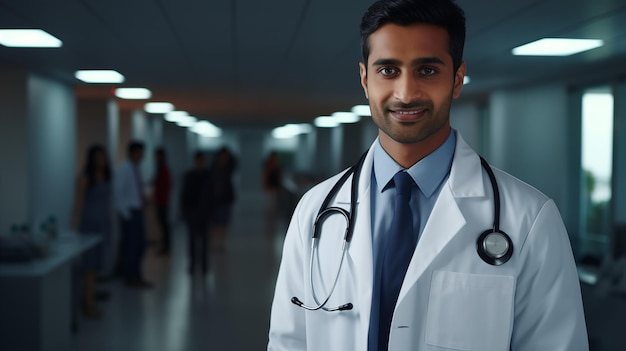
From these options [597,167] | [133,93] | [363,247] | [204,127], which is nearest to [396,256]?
[363,247]

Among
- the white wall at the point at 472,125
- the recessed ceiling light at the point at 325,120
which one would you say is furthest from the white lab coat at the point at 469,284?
the recessed ceiling light at the point at 325,120

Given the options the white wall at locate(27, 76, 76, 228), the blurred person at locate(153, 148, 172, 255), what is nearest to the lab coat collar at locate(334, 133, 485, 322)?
the white wall at locate(27, 76, 76, 228)

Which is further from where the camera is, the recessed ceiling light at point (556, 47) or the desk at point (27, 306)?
the recessed ceiling light at point (556, 47)

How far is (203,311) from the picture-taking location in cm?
596

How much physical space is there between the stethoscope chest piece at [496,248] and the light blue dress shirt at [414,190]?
0.16m

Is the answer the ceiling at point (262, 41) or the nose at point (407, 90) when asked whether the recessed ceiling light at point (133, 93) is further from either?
the nose at point (407, 90)

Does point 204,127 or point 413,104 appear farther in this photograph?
point 204,127

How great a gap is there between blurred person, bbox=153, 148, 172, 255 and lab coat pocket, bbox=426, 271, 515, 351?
8.08 meters

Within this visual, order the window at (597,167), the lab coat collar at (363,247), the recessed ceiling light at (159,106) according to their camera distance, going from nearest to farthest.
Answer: the lab coat collar at (363,247) < the window at (597,167) < the recessed ceiling light at (159,106)

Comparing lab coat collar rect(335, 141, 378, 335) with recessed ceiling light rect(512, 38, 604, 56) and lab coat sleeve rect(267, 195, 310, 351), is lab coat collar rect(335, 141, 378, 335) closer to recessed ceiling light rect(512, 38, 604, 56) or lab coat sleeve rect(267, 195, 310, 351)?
lab coat sleeve rect(267, 195, 310, 351)

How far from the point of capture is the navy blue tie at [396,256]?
4.70 feet

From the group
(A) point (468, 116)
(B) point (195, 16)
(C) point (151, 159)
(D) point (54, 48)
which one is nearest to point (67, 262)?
(D) point (54, 48)

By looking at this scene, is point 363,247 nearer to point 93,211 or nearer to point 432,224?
point 432,224

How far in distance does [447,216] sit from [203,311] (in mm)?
4876
